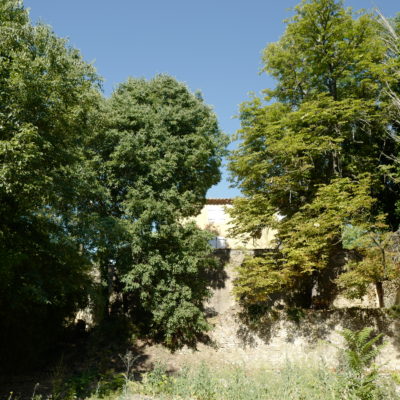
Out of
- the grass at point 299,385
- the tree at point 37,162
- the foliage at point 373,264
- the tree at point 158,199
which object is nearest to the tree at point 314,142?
the foliage at point 373,264

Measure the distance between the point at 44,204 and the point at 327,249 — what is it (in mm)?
11337

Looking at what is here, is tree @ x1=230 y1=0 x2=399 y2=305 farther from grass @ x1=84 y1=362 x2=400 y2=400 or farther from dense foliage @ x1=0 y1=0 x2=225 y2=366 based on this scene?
grass @ x1=84 y1=362 x2=400 y2=400

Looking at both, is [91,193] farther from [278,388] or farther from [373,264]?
[373,264]

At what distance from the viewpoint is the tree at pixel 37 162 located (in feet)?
29.1

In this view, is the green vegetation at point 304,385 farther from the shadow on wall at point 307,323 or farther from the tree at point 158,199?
the shadow on wall at point 307,323

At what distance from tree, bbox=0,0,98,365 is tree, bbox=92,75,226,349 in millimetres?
3739

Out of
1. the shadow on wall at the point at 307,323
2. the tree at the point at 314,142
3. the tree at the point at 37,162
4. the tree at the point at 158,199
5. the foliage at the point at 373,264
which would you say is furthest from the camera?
the tree at the point at 158,199

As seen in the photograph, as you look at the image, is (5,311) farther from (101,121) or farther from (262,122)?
(262,122)

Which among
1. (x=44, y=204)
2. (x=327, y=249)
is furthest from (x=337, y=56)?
(x=44, y=204)

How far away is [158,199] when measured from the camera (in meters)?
17.0

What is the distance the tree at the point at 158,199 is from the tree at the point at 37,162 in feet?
12.3

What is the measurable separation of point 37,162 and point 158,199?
8157 mm

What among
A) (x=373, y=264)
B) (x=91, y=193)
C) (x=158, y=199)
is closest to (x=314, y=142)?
(x=373, y=264)

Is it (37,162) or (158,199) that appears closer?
(37,162)
